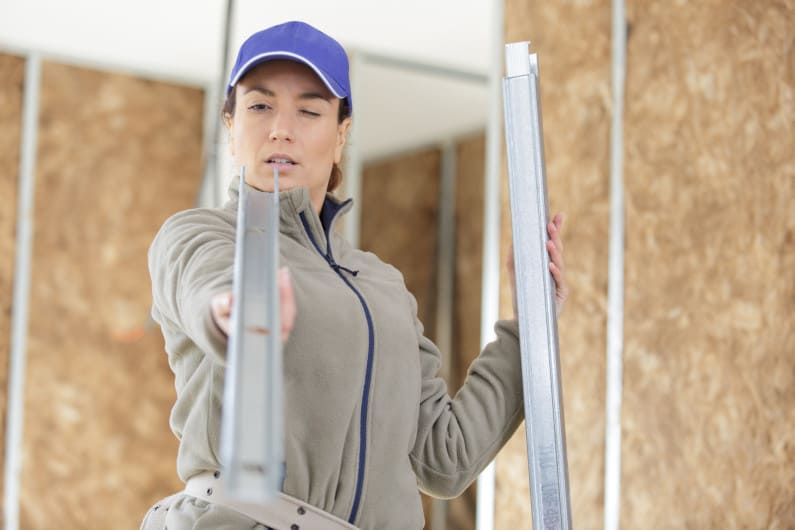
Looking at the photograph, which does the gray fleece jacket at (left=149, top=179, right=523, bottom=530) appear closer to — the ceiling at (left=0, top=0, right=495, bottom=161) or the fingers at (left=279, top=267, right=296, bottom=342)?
the fingers at (left=279, top=267, right=296, bottom=342)

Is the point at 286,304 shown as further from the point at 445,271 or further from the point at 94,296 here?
the point at 445,271

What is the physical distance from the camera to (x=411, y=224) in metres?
5.54

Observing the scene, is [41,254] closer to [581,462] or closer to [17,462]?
[17,462]

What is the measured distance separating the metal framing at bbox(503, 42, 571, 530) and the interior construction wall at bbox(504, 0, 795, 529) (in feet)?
3.15

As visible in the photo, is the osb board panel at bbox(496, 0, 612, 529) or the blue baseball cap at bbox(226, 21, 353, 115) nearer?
the blue baseball cap at bbox(226, 21, 353, 115)

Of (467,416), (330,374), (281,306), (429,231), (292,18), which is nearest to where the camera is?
(281,306)

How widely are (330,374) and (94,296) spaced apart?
11.2ft

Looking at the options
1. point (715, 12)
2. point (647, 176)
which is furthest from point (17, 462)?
point (715, 12)

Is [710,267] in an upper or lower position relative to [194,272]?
upper

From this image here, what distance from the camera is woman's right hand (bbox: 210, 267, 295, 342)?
2.69 ft

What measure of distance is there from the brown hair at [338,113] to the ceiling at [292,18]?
2437mm

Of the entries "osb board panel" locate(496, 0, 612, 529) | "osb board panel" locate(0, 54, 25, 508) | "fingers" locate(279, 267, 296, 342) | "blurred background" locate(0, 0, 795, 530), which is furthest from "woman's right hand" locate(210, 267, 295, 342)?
"osb board panel" locate(0, 54, 25, 508)

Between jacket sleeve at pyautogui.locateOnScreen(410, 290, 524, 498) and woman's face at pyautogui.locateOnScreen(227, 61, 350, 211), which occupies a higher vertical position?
woman's face at pyautogui.locateOnScreen(227, 61, 350, 211)

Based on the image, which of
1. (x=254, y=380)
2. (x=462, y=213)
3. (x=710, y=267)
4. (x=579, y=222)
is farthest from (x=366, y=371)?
(x=462, y=213)
